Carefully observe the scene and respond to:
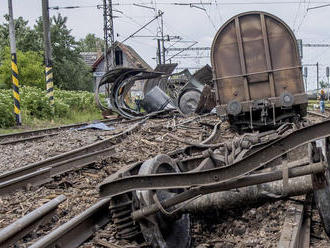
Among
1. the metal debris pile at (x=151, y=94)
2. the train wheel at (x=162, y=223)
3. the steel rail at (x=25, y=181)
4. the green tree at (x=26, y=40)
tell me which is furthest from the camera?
the green tree at (x=26, y=40)

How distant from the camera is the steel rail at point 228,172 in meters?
2.64

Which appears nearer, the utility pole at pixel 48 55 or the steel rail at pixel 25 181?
the steel rail at pixel 25 181

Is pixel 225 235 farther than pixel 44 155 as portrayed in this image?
No

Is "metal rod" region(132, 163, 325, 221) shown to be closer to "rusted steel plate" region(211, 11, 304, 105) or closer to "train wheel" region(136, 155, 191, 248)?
"train wheel" region(136, 155, 191, 248)

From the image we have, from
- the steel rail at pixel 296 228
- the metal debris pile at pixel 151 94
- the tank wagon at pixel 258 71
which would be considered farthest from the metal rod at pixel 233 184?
the metal debris pile at pixel 151 94

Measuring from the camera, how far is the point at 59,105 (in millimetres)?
17500

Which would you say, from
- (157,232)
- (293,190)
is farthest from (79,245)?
(293,190)

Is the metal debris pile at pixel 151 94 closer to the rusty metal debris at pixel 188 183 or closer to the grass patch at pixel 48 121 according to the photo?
the grass patch at pixel 48 121

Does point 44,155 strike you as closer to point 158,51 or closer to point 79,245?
point 79,245

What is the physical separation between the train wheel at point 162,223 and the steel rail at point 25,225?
88 cm

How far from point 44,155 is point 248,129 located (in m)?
4.80

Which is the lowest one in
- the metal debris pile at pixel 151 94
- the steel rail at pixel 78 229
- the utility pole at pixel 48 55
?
the steel rail at pixel 78 229

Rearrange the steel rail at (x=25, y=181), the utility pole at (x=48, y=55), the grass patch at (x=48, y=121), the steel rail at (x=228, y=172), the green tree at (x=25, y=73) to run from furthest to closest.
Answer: the green tree at (x=25, y=73)
the utility pole at (x=48, y=55)
the grass patch at (x=48, y=121)
the steel rail at (x=25, y=181)
the steel rail at (x=228, y=172)

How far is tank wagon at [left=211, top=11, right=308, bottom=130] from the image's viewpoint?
8.69 meters
